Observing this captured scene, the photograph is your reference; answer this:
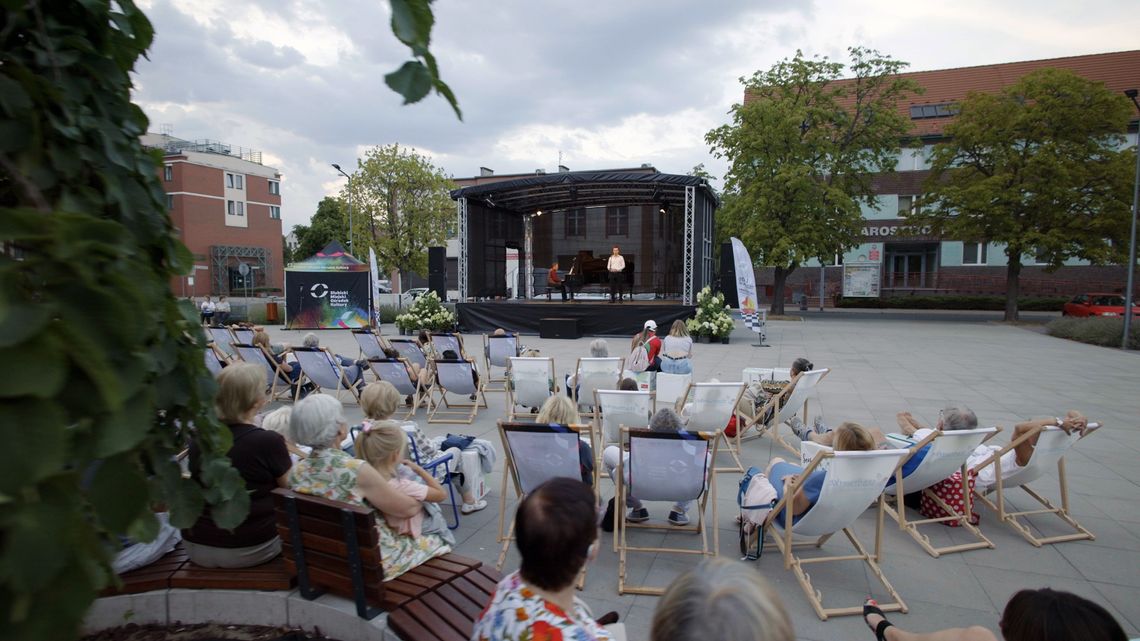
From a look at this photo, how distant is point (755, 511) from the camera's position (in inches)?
143

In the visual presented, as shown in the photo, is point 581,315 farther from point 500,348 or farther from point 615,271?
point 500,348

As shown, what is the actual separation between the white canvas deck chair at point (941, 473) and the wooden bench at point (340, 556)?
9.43 ft

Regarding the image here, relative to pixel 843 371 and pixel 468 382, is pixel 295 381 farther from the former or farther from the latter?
pixel 843 371

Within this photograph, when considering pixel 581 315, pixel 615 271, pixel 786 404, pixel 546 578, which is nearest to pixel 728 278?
pixel 615 271

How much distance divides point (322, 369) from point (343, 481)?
548cm

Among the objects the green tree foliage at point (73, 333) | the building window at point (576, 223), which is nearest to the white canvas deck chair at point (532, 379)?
the green tree foliage at point (73, 333)

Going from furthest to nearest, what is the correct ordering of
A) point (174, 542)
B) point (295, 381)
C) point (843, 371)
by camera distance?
point (843, 371), point (295, 381), point (174, 542)

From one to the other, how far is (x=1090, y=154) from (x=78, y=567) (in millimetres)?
30398

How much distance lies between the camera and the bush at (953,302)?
30.8m

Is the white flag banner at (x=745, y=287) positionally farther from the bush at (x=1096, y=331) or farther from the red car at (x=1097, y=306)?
the red car at (x=1097, y=306)

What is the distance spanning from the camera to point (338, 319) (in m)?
21.0

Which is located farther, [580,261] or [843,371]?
[580,261]

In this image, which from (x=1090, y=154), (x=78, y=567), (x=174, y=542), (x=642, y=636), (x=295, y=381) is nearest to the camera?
(x=78, y=567)

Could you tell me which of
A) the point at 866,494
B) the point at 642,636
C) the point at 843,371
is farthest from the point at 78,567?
the point at 843,371
